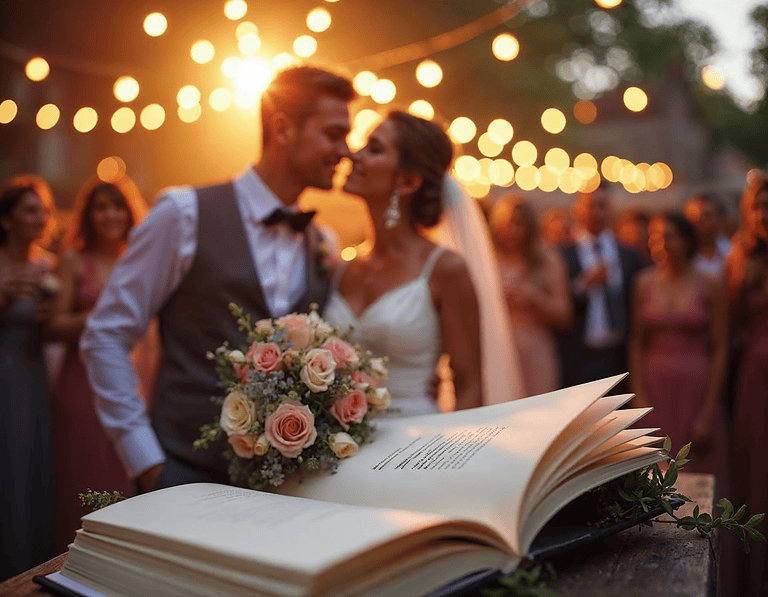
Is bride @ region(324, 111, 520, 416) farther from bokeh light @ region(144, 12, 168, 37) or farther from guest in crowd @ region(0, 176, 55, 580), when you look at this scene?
bokeh light @ region(144, 12, 168, 37)

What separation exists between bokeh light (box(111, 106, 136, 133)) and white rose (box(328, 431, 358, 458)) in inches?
243

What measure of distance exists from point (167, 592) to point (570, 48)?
21.4 m

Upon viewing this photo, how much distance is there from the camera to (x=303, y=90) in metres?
2.59

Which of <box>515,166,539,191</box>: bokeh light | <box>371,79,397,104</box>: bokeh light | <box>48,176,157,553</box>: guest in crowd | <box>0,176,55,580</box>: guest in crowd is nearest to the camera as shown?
<box>0,176,55,580</box>: guest in crowd

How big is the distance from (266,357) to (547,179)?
18070mm

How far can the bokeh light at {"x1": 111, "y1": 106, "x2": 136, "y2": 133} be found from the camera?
6809 mm

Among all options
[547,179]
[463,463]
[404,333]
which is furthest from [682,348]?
[547,179]

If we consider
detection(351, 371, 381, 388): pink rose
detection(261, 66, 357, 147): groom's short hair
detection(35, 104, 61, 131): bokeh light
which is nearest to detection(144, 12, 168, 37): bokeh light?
detection(35, 104, 61, 131): bokeh light

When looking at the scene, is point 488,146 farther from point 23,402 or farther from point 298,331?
point 298,331

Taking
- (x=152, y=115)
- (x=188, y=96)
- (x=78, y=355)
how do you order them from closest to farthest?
(x=78, y=355) → (x=188, y=96) → (x=152, y=115)

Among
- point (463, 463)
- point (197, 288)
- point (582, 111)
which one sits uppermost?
point (582, 111)

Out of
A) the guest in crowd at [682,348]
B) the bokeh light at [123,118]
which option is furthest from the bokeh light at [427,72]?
the bokeh light at [123,118]

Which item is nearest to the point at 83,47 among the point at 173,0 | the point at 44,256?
the point at 173,0

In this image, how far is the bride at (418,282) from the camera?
8.60 feet
